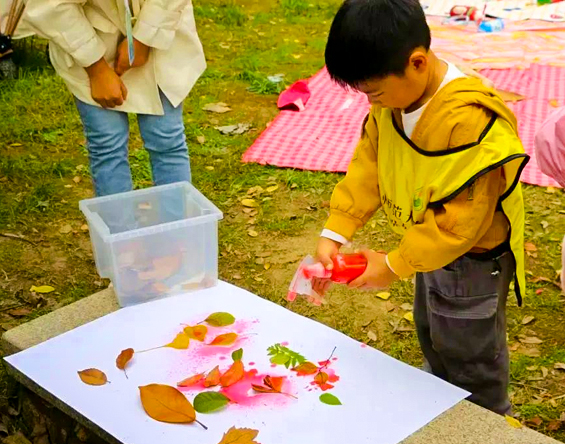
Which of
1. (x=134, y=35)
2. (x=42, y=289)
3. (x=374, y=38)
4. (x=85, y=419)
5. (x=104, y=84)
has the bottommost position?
(x=42, y=289)

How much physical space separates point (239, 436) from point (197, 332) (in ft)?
1.31

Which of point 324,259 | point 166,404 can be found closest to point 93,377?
point 166,404

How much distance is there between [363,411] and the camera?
158 centimetres

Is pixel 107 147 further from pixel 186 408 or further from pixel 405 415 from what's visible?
pixel 405 415

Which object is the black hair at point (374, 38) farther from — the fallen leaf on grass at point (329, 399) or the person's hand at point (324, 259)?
the fallen leaf on grass at point (329, 399)

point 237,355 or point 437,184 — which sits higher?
point 437,184

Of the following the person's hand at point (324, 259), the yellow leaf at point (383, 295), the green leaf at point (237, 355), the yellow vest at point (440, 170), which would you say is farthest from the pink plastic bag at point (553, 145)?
the yellow leaf at point (383, 295)

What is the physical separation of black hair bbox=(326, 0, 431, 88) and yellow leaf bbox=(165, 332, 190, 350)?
2.35 feet

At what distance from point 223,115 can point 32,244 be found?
1.53 meters

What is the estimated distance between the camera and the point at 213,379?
1668mm

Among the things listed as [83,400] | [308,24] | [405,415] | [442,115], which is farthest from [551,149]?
[308,24]

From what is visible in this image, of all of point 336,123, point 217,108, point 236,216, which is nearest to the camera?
point 236,216

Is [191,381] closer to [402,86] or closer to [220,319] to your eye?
[220,319]

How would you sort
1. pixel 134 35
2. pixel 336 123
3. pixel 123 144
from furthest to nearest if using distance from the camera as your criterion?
pixel 336 123 → pixel 123 144 → pixel 134 35
